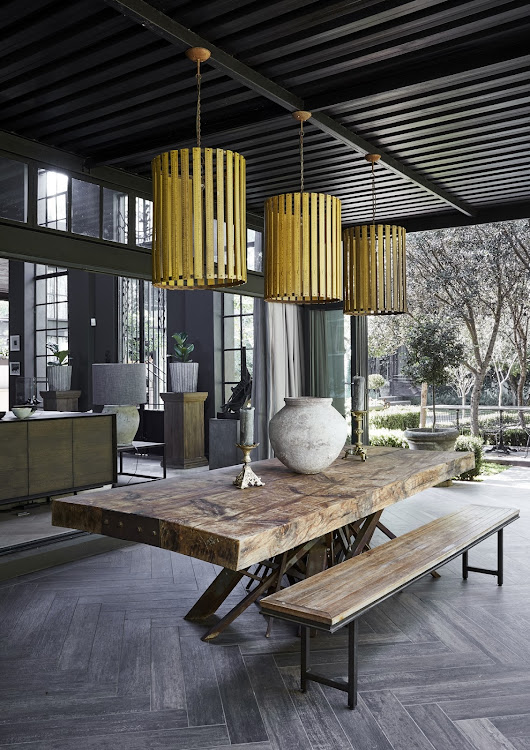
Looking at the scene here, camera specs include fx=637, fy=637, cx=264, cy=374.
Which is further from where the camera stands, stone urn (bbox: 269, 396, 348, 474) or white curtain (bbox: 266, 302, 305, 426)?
white curtain (bbox: 266, 302, 305, 426)

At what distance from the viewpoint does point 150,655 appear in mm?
2906

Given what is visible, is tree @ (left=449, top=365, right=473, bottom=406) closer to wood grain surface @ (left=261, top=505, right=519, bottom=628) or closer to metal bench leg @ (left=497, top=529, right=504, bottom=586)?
metal bench leg @ (left=497, top=529, right=504, bottom=586)

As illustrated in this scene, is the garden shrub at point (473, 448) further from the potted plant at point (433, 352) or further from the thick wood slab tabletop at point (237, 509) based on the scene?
the thick wood slab tabletop at point (237, 509)

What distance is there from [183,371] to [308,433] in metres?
5.64

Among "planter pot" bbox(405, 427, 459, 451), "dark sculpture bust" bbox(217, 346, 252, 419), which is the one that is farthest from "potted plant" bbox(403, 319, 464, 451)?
"dark sculpture bust" bbox(217, 346, 252, 419)

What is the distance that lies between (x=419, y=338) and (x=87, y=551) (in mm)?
5354

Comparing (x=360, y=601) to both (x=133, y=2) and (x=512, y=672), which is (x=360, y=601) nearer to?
(x=512, y=672)

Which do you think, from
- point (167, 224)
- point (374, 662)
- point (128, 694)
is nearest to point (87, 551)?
point (128, 694)

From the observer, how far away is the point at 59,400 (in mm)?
9562

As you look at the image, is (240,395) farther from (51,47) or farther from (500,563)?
(51,47)

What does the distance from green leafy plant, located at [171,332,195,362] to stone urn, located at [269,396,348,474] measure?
5548mm

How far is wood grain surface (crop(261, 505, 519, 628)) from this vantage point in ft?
7.72

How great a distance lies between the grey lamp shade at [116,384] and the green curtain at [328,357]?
2333 mm

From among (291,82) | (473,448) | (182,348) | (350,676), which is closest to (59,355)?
(182,348)
